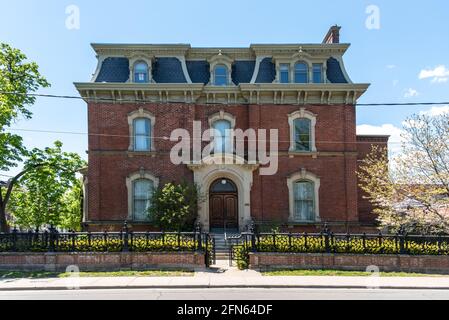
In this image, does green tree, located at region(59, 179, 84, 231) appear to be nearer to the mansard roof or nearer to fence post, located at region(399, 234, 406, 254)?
the mansard roof

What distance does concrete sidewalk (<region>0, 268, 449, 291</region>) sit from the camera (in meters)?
11.4

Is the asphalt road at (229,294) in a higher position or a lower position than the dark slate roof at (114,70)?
lower

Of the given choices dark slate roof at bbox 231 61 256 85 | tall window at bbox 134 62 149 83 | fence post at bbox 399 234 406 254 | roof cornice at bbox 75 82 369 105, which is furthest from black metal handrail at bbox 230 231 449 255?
tall window at bbox 134 62 149 83

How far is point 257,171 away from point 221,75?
5.92 metres

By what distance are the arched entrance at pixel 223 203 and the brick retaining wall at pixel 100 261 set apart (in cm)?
807

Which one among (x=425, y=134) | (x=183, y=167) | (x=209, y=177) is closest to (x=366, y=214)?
(x=425, y=134)

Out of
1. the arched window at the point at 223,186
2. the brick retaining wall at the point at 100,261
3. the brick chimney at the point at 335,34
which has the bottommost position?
the brick retaining wall at the point at 100,261

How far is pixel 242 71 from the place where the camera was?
2317 cm

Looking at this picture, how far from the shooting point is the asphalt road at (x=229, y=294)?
9.89 metres

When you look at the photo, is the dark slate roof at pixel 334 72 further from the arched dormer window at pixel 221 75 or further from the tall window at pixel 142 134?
the tall window at pixel 142 134

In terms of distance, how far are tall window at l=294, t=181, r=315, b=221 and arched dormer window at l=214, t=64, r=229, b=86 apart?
7.11 m

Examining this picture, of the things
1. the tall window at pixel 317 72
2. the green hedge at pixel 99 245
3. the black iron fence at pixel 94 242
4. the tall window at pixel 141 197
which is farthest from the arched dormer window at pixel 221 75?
the green hedge at pixel 99 245

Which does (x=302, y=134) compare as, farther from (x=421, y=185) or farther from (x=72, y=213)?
(x=72, y=213)
